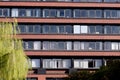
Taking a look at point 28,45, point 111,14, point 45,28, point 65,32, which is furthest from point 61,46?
point 111,14

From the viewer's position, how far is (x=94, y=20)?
86312 mm

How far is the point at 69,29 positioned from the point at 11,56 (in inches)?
1553

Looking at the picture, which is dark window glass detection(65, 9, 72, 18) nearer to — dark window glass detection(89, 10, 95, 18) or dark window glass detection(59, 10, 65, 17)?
dark window glass detection(59, 10, 65, 17)

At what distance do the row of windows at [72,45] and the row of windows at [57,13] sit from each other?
4423 mm

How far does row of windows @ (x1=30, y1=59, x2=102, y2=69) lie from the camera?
86.1 meters

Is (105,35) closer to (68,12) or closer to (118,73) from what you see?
(68,12)

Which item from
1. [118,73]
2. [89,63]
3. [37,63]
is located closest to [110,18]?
[89,63]

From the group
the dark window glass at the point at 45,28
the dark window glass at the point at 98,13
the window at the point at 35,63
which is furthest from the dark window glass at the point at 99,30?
the window at the point at 35,63

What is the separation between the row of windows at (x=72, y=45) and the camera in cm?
8562

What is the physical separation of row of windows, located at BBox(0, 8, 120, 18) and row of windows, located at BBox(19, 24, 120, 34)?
5.53 feet

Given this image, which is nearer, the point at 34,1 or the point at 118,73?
the point at 118,73

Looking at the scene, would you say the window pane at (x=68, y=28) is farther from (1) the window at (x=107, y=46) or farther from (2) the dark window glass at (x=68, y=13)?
(1) the window at (x=107, y=46)

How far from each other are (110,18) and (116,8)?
197cm

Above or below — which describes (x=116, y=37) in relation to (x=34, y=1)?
below
